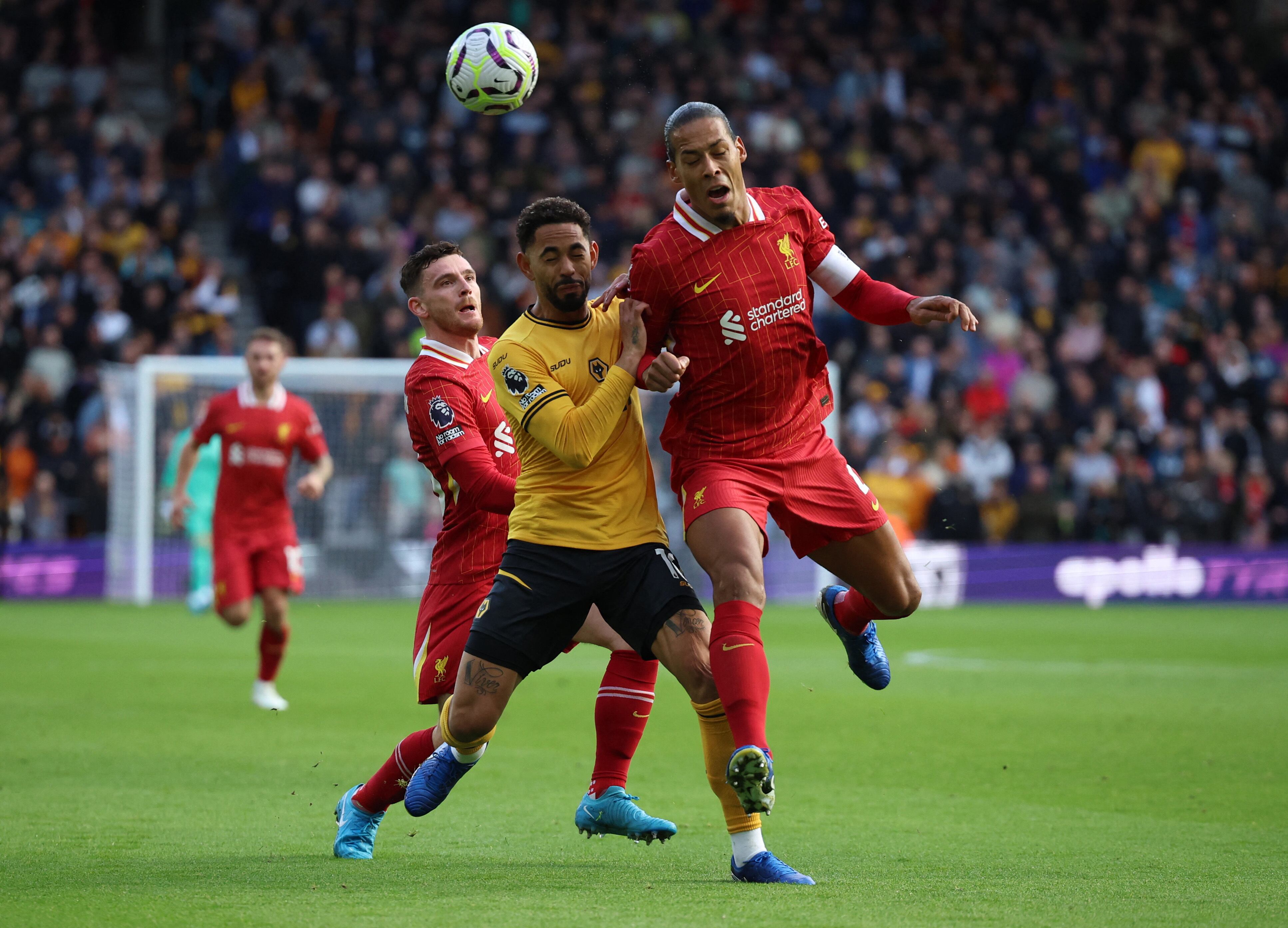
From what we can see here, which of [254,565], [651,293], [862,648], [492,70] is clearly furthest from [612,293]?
[254,565]

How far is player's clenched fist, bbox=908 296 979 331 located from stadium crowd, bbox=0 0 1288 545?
13.5 meters

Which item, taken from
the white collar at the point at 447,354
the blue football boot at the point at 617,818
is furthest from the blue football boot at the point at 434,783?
the white collar at the point at 447,354

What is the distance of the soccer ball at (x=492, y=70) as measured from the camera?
257 inches

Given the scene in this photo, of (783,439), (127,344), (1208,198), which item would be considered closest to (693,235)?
(783,439)

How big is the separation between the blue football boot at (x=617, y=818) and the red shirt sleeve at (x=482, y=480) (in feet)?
3.57

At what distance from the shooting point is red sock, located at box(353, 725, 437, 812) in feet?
19.7

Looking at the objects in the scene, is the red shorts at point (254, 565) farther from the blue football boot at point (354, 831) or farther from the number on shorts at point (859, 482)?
the number on shorts at point (859, 482)

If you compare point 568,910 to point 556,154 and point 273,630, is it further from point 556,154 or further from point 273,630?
point 556,154

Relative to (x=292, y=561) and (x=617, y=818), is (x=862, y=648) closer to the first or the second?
(x=617, y=818)

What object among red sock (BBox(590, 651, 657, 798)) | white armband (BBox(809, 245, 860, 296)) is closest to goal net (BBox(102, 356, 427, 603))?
red sock (BBox(590, 651, 657, 798))

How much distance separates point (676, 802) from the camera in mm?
7320

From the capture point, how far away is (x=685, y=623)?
5441 millimetres

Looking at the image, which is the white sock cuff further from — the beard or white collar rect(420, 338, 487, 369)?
white collar rect(420, 338, 487, 369)

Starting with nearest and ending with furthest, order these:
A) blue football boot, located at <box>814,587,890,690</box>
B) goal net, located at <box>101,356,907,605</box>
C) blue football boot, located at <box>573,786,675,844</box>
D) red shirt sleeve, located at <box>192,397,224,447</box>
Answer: blue football boot, located at <box>573,786,675,844</box>
blue football boot, located at <box>814,587,890,690</box>
red shirt sleeve, located at <box>192,397,224,447</box>
goal net, located at <box>101,356,907,605</box>
